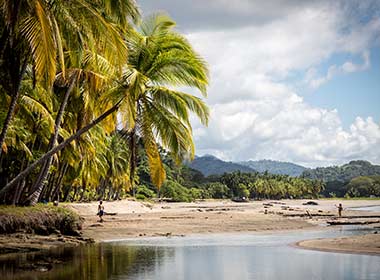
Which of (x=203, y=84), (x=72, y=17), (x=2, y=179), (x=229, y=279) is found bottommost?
(x=229, y=279)

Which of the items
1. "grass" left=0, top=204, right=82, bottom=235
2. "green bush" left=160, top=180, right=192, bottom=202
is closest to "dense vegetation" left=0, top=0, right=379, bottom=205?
"grass" left=0, top=204, right=82, bottom=235

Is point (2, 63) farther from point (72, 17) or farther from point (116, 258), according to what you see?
point (116, 258)

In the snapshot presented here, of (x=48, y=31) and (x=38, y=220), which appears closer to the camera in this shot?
(x=48, y=31)

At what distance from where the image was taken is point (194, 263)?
17.5m

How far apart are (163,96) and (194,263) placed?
584 cm

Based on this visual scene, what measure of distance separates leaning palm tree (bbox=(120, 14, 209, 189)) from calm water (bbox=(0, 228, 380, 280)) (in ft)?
10.2

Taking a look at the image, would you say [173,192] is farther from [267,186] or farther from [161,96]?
[161,96]

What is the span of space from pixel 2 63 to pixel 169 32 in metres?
5.65

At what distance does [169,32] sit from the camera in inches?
691

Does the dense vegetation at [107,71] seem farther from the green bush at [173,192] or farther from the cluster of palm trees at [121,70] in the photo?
the green bush at [173,192]

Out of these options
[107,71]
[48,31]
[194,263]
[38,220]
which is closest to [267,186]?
[38,220]

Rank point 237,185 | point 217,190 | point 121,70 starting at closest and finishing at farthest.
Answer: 1. point 121,70
2. point 217,190
3. point 237,185

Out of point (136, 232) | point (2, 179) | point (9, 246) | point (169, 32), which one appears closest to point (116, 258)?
point (9, 246)

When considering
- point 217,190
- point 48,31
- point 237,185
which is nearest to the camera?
point 48,31
